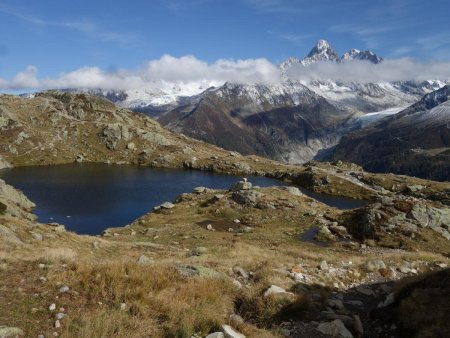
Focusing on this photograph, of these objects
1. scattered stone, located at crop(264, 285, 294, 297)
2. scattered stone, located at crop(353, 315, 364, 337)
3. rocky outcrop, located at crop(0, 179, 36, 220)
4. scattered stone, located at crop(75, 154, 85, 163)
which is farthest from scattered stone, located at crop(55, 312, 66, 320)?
scattered stone, located at crop(75, 154, 85, 163)

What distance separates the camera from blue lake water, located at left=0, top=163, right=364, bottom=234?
87.1 metres

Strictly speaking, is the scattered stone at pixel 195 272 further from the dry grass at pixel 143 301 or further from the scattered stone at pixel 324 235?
the scattered stone at pixel 324 235

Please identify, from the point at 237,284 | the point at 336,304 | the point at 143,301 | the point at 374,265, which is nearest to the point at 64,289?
the point at 143,301

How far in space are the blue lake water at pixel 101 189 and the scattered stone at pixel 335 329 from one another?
6556cm

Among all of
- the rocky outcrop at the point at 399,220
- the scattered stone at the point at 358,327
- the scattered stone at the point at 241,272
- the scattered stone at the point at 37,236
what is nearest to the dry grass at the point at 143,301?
the scattered stone at the point at 241,272

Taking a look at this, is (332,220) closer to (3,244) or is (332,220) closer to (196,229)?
(196,229)

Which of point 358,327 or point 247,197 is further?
point 247,197

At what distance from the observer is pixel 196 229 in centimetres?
5728

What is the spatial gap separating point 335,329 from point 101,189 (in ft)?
378

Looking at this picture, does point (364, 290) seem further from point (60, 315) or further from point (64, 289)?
point (60, 315)

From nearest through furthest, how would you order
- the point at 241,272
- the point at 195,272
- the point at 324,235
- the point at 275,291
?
the point at 275,291 < the point at 195,272 < the point at 241,272 < the point at 324,235

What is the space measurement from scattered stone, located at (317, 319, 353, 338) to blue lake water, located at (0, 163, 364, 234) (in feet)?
215

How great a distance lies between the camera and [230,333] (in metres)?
13.5

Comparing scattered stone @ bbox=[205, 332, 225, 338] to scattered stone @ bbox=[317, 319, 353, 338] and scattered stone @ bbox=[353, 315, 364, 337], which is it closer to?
scattered stone @ bbox=[317, 319, 353, 338]
